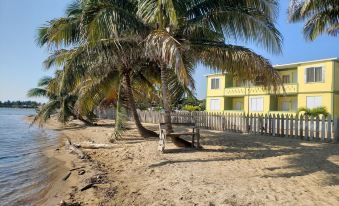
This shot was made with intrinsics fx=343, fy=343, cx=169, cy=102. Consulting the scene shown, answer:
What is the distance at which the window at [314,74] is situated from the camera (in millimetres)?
30109

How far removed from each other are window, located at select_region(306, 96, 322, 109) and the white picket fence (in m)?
14.5

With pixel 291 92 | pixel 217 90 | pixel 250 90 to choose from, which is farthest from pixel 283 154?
pixel 217 90

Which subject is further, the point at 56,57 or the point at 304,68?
the point at 304,68

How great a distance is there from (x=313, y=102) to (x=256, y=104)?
22.8ft

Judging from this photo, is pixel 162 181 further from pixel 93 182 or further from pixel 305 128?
pixel 305 128

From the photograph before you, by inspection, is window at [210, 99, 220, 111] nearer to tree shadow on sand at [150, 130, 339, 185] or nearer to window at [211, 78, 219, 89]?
window at [211, 78, 219, 89]

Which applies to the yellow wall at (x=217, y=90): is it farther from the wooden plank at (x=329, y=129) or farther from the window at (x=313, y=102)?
the wooden plank at (x=329, y=129)

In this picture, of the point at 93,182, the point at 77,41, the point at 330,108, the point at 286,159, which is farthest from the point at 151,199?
the point at 330,108

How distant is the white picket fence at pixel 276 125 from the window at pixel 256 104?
1621cm

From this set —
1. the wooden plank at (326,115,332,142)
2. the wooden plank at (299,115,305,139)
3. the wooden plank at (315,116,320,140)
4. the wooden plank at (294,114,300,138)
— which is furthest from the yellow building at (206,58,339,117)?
the wooden plank at (326,115,332,142)

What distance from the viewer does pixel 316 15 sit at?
57.1 ft

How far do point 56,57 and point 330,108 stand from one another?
23.5 m

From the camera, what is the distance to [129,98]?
16438 mm

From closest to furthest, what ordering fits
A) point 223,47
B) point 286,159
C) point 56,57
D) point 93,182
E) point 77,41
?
point 93,182 < point 286,159 < point 223,47 < point 77,41 < point 56,57
